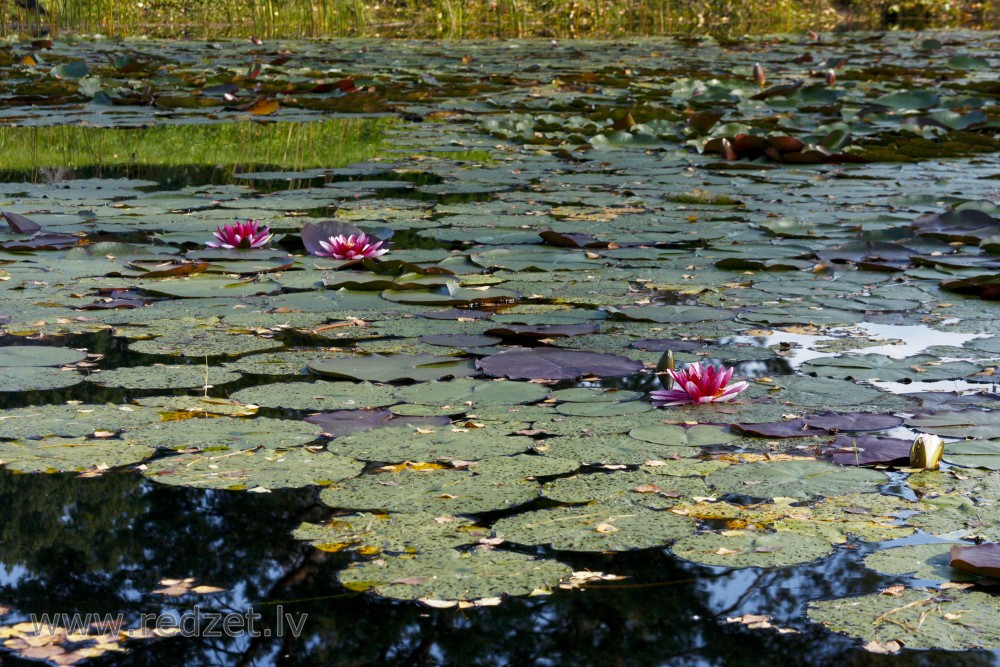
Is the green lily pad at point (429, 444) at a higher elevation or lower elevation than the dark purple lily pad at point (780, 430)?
higher

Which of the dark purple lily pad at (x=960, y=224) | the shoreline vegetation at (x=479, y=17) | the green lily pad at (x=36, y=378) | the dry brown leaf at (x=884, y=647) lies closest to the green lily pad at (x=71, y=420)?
the green lily pad at (x=36, y=378)

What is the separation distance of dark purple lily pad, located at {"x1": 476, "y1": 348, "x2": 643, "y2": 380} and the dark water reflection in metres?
0.78

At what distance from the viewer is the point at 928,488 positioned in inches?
74.1

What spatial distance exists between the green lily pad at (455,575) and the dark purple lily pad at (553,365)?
88 centimetres

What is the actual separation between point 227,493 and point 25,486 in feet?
1.11

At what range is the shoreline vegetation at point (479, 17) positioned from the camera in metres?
16.1

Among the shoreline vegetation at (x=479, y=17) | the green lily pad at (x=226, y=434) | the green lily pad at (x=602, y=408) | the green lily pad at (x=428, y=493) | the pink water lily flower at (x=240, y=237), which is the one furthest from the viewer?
the shoreline vegetation at (x=479, y=17)

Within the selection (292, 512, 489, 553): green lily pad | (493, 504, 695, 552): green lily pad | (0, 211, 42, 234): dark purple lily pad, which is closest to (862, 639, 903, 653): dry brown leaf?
(493, 504, 695, 552): green lily pad

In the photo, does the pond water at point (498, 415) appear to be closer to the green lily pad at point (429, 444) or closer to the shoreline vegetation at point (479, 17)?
the green lily pad at point (429, 444)

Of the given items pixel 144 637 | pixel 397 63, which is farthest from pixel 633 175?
pixel 397 63

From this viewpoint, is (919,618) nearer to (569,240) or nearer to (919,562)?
(919,562)

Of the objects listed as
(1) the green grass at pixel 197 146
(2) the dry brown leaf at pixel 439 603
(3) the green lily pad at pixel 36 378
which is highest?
(1) the green grass at pixel 197 146

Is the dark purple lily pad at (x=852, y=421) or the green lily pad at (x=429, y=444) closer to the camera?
the green lily pad at (x=429, y=444)

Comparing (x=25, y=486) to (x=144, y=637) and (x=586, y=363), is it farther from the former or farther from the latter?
(x=586, y=363)
